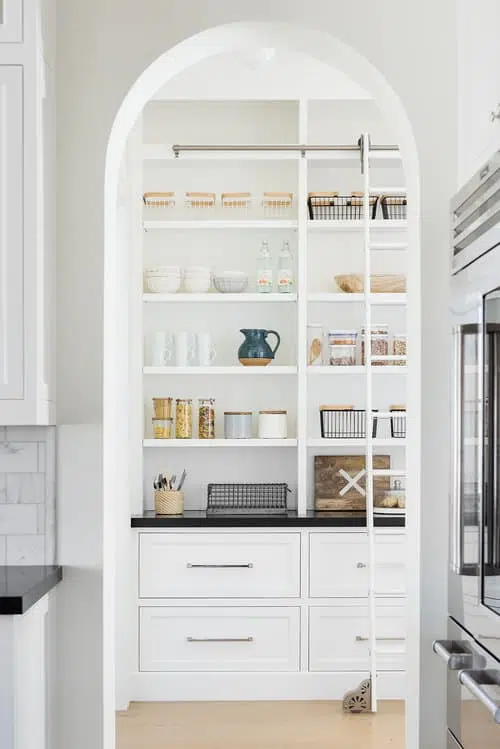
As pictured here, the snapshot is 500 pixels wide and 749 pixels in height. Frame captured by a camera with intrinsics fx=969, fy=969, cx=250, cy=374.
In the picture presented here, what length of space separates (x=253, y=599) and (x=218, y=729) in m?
0.60

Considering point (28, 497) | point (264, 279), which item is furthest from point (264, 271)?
point (28, 497)

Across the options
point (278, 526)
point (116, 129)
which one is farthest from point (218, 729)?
point (116, 129)

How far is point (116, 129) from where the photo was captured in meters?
2.56

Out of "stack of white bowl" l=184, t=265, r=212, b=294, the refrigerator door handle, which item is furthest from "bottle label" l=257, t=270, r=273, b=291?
the refrigerator door handle

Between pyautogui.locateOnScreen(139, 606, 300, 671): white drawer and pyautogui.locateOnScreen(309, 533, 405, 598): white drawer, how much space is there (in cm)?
19

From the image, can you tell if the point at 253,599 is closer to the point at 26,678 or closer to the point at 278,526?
the point at 278,526

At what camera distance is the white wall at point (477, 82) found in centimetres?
212

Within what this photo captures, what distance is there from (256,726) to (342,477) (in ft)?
4.07

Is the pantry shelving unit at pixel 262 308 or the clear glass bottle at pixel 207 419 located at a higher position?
the pantry shelving unit at pixel 262 308

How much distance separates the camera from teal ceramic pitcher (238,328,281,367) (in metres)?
4.62

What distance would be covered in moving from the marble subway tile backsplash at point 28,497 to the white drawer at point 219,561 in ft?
6.10

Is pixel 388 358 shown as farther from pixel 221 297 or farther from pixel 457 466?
pixel 457 466

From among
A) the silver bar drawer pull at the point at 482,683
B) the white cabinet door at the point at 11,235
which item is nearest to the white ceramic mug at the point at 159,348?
the white cabinet door at the point at 11,235

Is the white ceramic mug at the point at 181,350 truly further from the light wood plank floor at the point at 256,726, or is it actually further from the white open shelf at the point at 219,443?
the light wood plank floor at the point at 256,726
